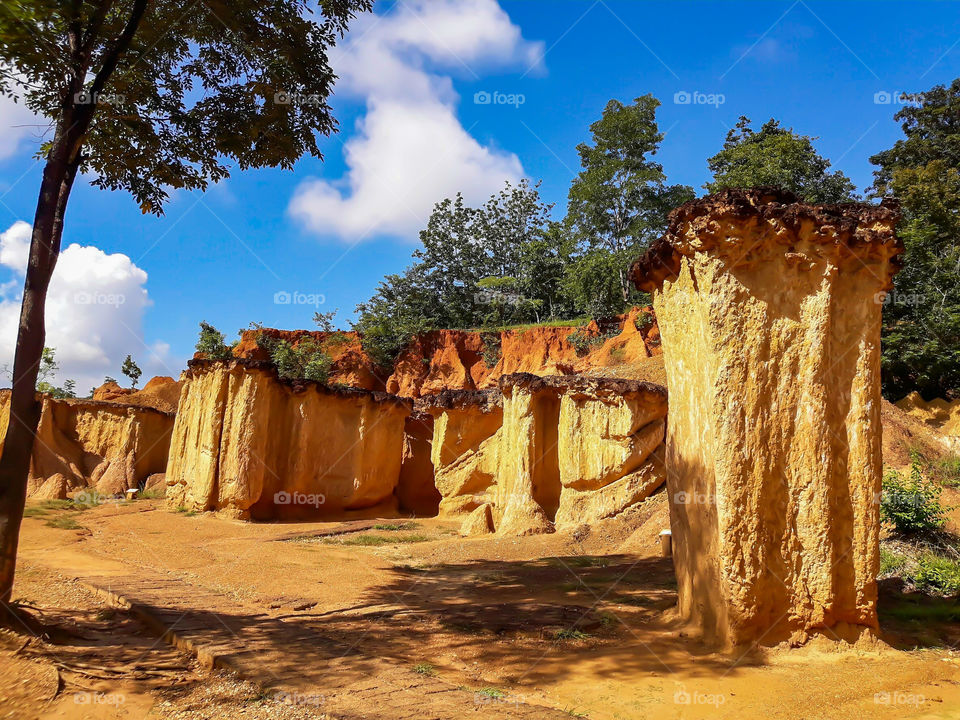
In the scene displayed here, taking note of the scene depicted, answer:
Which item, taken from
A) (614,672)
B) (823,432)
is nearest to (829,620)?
(823,432)

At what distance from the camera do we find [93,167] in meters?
8.74

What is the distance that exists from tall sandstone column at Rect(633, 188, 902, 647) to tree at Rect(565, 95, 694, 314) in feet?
83.5

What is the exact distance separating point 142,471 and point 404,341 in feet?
55.4

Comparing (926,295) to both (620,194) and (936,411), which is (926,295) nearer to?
(936,411)

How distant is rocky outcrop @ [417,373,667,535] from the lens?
45.9ft

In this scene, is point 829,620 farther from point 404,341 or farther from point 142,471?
point 404,341

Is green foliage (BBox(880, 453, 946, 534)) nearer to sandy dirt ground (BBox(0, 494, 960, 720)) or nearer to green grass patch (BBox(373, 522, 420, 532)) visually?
sandy dirt ground (BBox(0, 494, 960, 720))

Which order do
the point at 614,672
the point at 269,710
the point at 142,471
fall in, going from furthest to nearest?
the point at 142,471 → the point at 614,672 → the point at 269,710

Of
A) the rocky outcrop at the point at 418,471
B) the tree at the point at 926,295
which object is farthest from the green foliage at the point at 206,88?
the tree at the point at 926,295

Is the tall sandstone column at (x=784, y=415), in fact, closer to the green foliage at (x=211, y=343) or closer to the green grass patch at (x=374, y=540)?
the green grass patch at (x=374, y=540)

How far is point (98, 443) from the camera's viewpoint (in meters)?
22.4

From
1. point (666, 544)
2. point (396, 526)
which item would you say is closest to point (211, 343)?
point (396, 526)

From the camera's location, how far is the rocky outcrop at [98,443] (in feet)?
68.9

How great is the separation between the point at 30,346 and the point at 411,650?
4.86 meters
